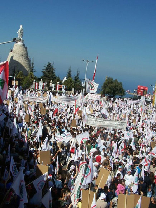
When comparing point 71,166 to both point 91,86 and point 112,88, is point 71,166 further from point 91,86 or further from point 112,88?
point 112,88

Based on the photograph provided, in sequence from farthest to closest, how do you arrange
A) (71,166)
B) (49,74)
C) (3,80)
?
(49,74), (71,166), (3,80)

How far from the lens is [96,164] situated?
8.53 m

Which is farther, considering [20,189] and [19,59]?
[19,59]

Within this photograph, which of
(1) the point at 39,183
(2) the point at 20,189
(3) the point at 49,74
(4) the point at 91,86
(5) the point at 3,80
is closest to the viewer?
(2) the point at 20,189

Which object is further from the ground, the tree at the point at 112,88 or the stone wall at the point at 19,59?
the stone wall at the point at 19,59

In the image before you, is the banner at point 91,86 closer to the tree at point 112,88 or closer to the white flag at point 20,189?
the white flag at point 20,189

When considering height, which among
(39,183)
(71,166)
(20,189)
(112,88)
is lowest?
(71,166)

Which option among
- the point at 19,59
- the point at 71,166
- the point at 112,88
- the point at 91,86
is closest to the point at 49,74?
the point at 19,59

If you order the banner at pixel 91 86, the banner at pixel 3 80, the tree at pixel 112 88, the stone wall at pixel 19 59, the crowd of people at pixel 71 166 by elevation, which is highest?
the stone wall at pixel 19 59

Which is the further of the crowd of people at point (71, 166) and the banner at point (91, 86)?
the banner at point (91, 86)

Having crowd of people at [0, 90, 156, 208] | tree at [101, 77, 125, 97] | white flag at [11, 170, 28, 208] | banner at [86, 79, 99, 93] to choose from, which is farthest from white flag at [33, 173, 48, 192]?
tree at [101, 77, 125, 97]

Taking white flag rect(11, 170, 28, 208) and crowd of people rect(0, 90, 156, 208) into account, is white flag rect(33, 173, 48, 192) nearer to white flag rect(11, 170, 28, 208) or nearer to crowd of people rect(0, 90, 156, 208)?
crowd of people rect(0, 90, 156, 208)

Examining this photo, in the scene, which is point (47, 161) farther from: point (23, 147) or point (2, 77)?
point (2, 77)

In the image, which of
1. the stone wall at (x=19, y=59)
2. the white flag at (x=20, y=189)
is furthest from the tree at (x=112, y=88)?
the white flag at (x=20, y=189)
